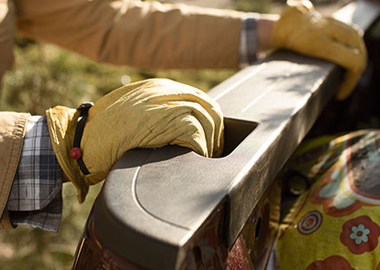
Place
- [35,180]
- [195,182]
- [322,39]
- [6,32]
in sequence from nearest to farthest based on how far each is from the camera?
[195,182] < [35,180] < [322,39] < [6,32]

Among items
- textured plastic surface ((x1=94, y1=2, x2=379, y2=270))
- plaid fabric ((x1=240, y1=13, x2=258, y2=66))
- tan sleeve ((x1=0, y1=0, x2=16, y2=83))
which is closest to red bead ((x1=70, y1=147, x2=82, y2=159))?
textured plastic surface ((x1=94, y1=2, x2=379, y2=270))

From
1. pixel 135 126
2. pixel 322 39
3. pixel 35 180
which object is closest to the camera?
pixel 135 126

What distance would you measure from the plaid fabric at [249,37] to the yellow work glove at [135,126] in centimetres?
101

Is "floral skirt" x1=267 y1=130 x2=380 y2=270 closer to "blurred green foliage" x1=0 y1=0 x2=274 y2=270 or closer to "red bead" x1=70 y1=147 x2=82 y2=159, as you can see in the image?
"red bead" x1=70 y1=147 x2=82 y2=159

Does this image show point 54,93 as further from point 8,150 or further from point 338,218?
point 338,218

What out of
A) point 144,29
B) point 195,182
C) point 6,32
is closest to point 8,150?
point 195,182

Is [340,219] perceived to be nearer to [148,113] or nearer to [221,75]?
[148,113]

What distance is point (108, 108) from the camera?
3.09ft

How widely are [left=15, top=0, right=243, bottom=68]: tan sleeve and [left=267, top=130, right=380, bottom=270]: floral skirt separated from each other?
805 mm

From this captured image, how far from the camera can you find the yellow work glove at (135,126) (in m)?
0.88

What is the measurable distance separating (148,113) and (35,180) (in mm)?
330

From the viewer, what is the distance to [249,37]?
6.28ft

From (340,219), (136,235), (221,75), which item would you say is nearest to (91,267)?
(136,235)

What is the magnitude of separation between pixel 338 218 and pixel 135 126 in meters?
0.60
